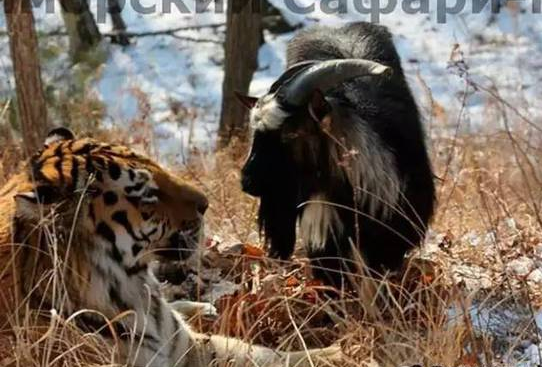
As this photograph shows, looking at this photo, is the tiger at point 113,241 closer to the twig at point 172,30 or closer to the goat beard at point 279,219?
the goat beard at point 279,219

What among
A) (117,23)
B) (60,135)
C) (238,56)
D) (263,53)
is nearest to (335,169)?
(60,135)

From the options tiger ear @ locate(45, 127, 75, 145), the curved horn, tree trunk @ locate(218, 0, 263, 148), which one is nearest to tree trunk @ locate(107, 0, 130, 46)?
tree trunk @ locate(218, 0, 263, 148)

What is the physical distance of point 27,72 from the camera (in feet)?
25.1

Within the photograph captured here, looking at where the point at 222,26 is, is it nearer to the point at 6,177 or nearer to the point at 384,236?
the point at 6,177

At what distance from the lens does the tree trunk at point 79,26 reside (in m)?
15.2

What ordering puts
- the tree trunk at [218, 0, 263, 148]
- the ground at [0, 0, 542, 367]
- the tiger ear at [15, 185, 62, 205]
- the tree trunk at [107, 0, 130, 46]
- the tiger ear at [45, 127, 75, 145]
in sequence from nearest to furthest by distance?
the tiger ear at [15, 185, 62, 205] < the ground at [0, 0, 542, 367] < the tiger ear at [45, 127, 75, 145] < the tree trunk at [218, 0, 263, 148] < the tree trunk at [107, 0, 130, 46]

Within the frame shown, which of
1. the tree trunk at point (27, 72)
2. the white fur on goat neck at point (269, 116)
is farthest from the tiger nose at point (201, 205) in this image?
the tree trunk at point (27, 72)

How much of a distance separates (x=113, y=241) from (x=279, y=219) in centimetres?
181

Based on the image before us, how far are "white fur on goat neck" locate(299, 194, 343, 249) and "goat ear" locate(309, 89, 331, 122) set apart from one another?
39 centimetres

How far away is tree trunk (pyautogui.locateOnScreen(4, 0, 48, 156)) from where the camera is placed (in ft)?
24.3

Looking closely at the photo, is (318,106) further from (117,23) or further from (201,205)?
(117,23)

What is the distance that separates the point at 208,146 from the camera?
10.7 metres

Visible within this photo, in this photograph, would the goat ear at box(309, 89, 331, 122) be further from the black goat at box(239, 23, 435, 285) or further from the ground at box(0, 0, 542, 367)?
the ground at box(0, 0, 542, 367)

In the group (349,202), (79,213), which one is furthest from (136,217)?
(349,202)
